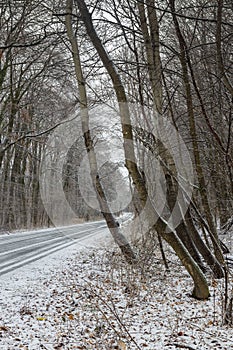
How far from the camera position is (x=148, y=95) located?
9938mm

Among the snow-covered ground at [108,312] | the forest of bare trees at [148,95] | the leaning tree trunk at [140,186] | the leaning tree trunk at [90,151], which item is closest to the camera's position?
the snow-covered ground at [108,312]

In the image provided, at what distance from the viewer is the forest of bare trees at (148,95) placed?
6.21 m

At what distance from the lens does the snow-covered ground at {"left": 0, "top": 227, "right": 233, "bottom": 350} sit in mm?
4414

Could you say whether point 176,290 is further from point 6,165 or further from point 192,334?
point 6,165

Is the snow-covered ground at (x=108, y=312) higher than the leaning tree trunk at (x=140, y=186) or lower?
lower

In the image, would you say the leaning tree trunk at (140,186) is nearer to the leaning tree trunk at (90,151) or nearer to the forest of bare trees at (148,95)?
the forest of bare trees at (148,95)

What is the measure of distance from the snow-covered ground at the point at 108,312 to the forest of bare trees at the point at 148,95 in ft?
2.45

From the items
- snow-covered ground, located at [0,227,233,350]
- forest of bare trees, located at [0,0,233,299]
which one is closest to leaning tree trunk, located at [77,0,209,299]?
forest of bare trees, located at [0,0,233,299]

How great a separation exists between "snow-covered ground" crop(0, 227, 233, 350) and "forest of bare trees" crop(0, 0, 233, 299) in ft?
2.45

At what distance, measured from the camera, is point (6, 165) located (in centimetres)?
2461

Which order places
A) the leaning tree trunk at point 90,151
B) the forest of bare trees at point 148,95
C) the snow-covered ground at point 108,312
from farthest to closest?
1. the leaning tree trunk at point 90,151
2. the forest of bare trees at point 148,95
3. the snow-covered ground at point 108,312

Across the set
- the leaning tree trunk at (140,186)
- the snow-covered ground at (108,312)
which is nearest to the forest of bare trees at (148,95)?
the leaning tree trunk at (140,186)

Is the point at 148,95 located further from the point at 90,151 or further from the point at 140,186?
the point at 140,186

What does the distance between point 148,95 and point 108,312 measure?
20.4 feet
